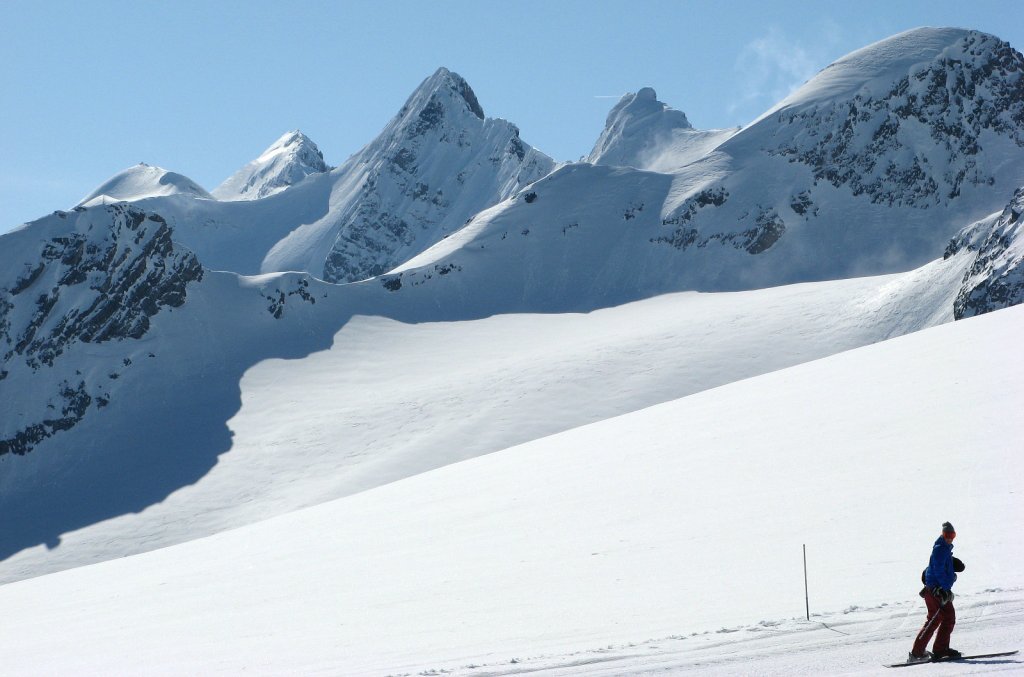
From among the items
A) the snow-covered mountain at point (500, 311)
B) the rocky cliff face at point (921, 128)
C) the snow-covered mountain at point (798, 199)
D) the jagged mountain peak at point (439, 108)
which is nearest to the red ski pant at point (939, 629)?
the snow-covered mountain at point (500, 311)

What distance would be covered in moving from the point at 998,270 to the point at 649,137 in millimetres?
113043

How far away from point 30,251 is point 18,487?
80.3 ft

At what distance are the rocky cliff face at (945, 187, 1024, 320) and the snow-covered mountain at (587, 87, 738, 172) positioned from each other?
87.5m

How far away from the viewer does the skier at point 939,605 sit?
11.7 m

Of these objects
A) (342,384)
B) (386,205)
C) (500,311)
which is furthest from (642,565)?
(386,205)

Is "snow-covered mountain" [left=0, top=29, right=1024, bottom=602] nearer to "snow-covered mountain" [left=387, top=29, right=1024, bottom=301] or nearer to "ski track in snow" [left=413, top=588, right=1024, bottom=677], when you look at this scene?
"snow-covered mountain" [left=387, top=29, right=1024, bottom=301]

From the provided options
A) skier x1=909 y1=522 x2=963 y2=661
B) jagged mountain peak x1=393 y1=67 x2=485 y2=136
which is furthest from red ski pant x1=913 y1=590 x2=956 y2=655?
jagged mountain peak x1=393 y1=67 x2=485 y2=136

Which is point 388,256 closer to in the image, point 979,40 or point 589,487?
point 979,40

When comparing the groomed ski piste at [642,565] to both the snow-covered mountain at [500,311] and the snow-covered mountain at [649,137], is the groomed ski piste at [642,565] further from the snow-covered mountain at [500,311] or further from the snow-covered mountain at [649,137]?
the snow-covered mountain at [649,137]

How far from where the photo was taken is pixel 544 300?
96875 mm

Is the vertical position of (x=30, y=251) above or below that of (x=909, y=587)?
above

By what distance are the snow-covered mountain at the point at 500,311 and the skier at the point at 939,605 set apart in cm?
4352

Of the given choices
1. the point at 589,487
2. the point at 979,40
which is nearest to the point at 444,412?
the point at 589,487

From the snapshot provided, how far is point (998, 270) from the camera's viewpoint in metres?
58.8
